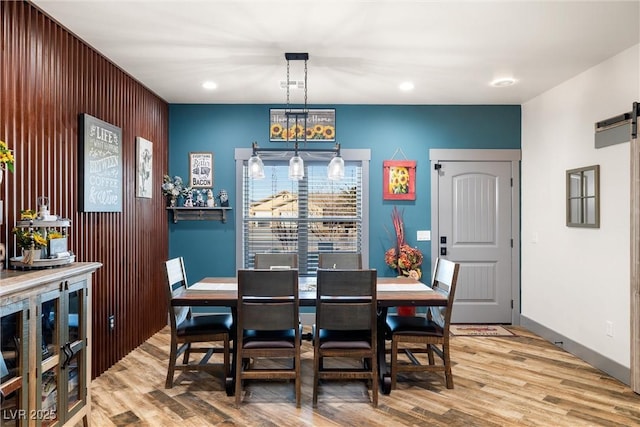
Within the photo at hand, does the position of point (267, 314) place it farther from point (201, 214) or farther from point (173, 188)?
point (173, 188)

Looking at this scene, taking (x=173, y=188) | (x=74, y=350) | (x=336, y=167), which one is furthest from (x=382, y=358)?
(x=173, y=188)

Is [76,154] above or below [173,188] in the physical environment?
above

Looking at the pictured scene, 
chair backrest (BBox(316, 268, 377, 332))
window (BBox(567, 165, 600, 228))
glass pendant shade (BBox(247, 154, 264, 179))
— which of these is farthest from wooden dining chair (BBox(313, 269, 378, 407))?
window (BBox(567, 165, 600, 228))

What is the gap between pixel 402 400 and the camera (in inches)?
114

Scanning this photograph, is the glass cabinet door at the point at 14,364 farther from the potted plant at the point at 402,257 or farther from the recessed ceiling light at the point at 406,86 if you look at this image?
the recessed ceiling light at the point at 406,86

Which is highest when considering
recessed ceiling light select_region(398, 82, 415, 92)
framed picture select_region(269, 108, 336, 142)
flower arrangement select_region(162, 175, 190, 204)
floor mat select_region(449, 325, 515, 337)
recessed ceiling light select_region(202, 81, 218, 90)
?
recessed ceiling light select_region(202, 81, 218, 90)

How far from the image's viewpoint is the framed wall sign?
10.0 ft

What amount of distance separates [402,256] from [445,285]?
134 cm

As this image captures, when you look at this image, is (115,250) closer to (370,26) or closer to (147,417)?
(147,417)

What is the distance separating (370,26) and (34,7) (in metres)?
2.14

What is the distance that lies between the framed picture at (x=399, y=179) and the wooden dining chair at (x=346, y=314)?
2291 mm

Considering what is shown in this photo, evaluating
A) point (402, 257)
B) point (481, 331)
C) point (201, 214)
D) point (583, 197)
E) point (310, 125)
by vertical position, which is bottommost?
point (481, 331)

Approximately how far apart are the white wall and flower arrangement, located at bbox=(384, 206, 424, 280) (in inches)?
51.1

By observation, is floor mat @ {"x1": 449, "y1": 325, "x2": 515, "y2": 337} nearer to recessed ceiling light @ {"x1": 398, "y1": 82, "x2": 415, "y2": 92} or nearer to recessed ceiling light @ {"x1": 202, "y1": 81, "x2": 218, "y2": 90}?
recessed ceiling light @ {"x1": 398, "y1": 82, "x2": 415, "y2": 92}
